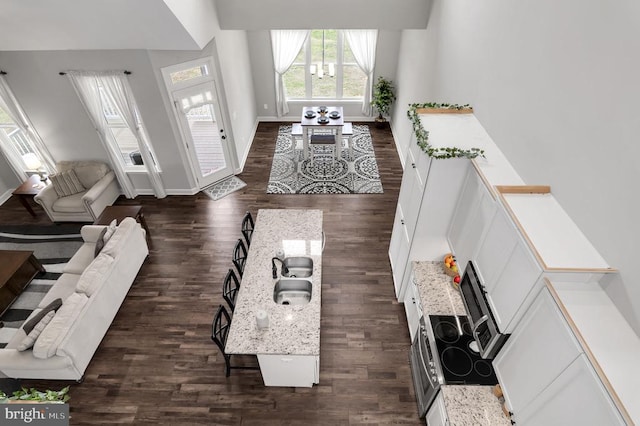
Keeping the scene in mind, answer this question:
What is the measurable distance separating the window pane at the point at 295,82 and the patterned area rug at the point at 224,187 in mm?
3390

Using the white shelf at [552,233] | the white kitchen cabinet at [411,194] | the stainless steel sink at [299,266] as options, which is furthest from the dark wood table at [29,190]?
the white shelf at [552,233]

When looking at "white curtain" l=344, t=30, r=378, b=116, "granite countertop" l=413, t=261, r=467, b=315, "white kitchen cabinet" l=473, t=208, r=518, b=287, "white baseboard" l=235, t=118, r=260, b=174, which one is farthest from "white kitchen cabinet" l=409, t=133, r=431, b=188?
"white curtain" l=344, t=30, r=378, b=116

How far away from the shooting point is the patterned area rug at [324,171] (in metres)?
7.45

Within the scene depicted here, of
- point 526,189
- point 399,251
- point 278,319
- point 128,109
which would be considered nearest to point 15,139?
point 128,109

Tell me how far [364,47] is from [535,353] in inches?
322

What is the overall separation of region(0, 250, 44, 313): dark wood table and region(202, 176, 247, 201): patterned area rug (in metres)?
3.10

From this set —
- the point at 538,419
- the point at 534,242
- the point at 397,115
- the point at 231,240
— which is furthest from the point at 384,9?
the point at 538,419

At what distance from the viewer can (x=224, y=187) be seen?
7.51 metres

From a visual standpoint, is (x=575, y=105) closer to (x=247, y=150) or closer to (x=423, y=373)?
(x=423, y=373)

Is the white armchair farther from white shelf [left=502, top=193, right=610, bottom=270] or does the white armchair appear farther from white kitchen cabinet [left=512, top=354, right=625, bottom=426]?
white kitchen cabinet [left=512, top=354, right=625, bottom=426]

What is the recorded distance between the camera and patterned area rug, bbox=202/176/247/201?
7.32m

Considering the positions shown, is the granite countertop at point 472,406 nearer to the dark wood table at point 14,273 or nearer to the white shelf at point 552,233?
the white shelf at point 552,233

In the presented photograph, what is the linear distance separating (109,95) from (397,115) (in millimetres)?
6296

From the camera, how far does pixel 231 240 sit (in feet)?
20.6
